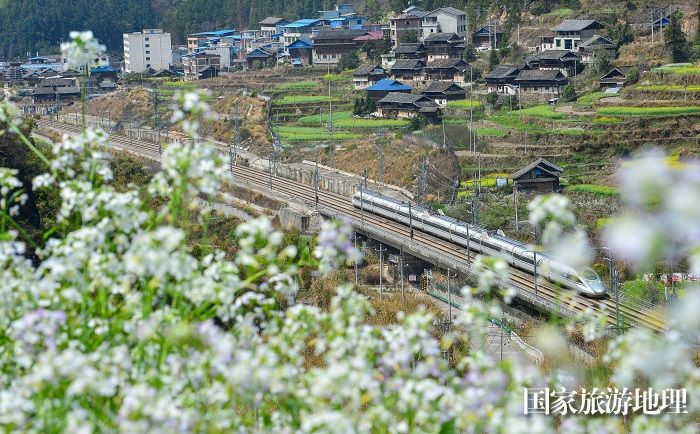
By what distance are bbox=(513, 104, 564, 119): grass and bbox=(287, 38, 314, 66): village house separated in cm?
1664

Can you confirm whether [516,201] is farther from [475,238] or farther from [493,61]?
[493,61]

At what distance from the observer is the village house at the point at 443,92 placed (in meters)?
37.1

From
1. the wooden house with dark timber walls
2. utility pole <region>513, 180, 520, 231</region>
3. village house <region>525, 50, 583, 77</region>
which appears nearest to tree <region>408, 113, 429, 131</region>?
village house <region>525, 50, 583, 77</region>

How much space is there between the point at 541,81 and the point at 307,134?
7.65 metres

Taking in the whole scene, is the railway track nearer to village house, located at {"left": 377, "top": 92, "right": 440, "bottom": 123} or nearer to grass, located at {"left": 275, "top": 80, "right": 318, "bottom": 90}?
village house, located at {"left": 377, "top": 92, "right": 440, "bottom": 123}

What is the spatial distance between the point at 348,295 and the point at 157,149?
104 ft

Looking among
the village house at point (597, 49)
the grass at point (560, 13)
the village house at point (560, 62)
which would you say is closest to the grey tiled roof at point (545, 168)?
the village house at point (560, 62)

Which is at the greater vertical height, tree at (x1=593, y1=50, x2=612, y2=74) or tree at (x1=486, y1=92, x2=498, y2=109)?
tree at (x1=593, y1=50, x2=612, y2=74)

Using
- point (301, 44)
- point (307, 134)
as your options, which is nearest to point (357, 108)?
point (307, 134)

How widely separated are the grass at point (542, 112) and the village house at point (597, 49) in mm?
3948

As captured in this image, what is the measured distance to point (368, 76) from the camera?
42.2m

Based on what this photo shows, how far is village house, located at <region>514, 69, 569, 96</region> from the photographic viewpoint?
35.7 m

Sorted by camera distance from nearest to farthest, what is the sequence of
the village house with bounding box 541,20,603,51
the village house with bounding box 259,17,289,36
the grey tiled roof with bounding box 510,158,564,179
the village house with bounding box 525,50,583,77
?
1. the grey tiled roof with bounding box 510,158,564,179
2. the village house with bounding box 525,50,583,77
3. the village house with bounding box 541,20,603,51
4. the village house with bounding box 259,17,289,36

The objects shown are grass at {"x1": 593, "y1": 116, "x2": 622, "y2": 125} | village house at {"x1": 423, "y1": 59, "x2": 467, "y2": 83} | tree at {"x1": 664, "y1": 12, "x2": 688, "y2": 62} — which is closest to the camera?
grass at {"x1": 593, "y1": 116, "x2": 622, "y2": 125}
